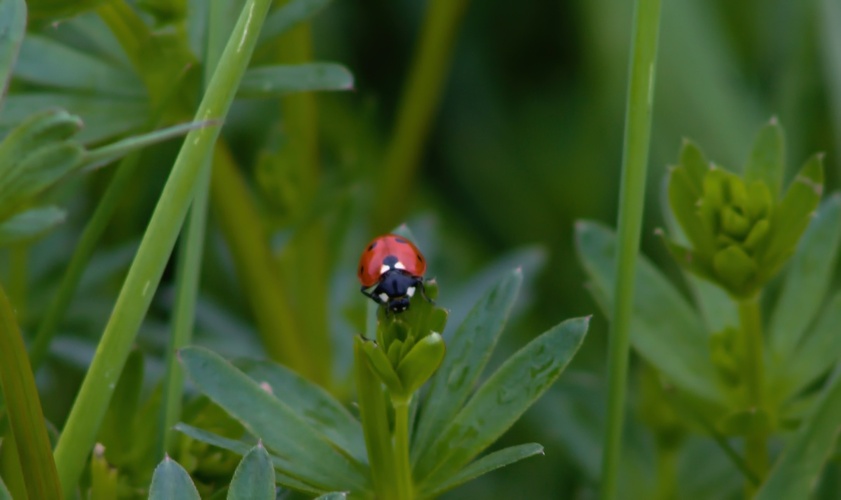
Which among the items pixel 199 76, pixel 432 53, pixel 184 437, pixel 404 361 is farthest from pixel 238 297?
pixel 404 361

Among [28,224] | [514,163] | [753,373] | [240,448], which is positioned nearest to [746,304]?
[753,373]

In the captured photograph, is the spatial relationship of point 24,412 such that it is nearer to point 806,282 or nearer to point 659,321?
point 659,321

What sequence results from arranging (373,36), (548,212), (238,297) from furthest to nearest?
1. (373,36)
2. (548,212)
3. (238,297)

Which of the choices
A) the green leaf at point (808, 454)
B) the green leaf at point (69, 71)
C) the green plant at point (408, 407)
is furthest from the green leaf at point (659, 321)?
the green leaf at point (69, 71)

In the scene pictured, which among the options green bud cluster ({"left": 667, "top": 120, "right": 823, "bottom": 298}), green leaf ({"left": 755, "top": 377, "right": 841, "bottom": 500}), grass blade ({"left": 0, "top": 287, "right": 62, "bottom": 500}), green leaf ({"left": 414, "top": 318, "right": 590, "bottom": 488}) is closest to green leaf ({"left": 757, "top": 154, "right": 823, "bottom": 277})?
green bud cluster ({"left": 667, "top": 120, "right": 823, "bottom": 298})

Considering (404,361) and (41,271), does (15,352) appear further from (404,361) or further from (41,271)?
(41,271)

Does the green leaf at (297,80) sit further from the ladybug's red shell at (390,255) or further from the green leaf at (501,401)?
the green leaf at (501,401)

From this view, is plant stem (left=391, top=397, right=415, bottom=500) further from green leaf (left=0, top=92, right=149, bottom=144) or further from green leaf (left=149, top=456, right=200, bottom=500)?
green leaf (left=0, top=92, right=149, bottom=144)

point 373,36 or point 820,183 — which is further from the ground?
A: point 373,36
